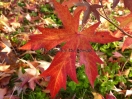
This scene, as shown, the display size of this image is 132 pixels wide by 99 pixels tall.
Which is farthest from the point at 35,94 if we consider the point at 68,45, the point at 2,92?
the point at 68,45

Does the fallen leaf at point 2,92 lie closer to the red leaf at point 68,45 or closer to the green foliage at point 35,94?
the green foliage at point 35,94

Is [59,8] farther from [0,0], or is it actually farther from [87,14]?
[0,0]

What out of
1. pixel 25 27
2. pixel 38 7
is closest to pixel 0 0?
pixel 38 7

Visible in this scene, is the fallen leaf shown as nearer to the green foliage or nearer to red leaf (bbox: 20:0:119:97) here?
the green foliage

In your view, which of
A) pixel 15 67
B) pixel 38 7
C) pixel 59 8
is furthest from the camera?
pixel 38 7

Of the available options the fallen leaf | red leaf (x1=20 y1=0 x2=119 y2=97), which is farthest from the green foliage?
red leaf (x1=20 y1=0 x2=119 y2=97)

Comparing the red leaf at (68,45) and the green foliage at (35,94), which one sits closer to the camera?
the red leaf at (68,45)

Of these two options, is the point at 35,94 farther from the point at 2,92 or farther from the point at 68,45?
the point at 68,45

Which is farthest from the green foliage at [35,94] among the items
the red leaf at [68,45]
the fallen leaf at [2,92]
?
the red leaf at [68,45]
